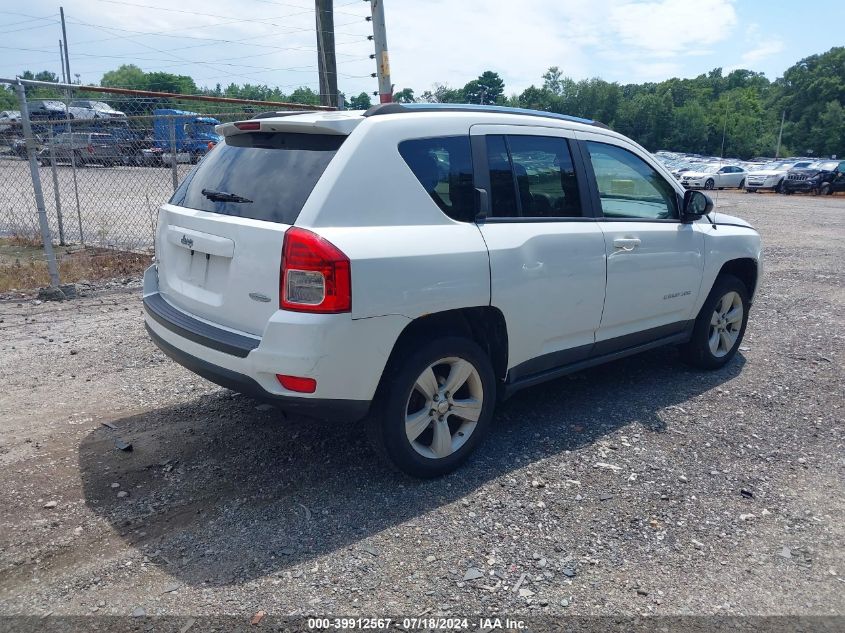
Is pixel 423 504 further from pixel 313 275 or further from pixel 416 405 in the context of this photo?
pixel 313 275

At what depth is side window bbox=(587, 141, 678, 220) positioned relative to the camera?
4621mm

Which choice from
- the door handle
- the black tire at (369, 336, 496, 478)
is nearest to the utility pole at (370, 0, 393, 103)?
the door handle

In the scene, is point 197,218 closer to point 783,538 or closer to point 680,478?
point 680,478

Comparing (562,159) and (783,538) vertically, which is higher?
(562,159)

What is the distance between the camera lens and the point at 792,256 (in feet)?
39.7

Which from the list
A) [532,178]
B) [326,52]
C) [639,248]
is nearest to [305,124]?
[532,178]

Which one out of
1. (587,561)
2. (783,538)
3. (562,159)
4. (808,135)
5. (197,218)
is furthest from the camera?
(808,135)

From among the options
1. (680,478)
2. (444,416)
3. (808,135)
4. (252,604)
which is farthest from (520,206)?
(808,135)

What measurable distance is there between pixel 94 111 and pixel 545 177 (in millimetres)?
7129

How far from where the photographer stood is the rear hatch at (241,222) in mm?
3264

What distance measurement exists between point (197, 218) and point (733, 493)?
3.35m

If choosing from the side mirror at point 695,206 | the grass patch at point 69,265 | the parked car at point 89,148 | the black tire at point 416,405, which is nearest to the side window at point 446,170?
the black tire at point 416,405

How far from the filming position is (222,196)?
3.61 m

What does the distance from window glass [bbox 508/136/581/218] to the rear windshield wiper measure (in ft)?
5.36
